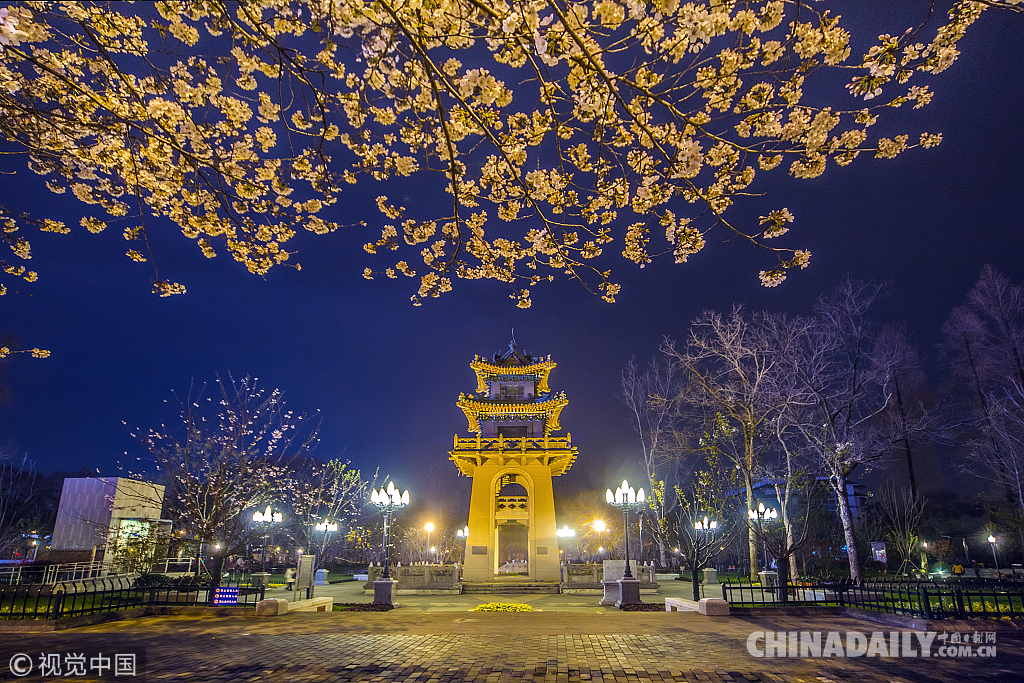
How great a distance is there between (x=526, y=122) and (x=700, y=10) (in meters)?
2.52

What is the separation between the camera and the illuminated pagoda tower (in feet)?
90.5

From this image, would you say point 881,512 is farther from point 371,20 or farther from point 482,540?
point 371,20

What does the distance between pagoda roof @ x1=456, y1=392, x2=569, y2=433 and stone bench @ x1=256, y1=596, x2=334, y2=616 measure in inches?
641

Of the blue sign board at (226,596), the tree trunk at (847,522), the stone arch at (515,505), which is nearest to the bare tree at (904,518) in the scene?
the tree trunk at (847,522)

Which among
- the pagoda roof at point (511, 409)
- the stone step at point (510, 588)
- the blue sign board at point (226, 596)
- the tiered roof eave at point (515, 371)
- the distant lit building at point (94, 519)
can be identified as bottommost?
the stone step at point (510, 588)

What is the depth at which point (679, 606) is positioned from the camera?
14180 millimetres

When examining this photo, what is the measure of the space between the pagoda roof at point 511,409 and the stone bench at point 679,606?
16293 mm

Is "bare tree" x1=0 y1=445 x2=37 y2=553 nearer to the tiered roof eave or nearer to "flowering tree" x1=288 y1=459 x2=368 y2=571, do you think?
"flowering tree" x1=288 y1=459 x2=368 y2=571

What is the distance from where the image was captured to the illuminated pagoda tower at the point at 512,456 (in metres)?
27.6

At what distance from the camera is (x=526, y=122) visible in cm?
632

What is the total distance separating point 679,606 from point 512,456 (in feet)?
52.1

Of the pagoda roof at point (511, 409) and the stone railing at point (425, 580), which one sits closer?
the stone railing at point (425, 580)

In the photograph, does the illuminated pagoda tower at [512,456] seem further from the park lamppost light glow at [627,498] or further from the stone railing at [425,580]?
the park lamppost light glow at [627,498]

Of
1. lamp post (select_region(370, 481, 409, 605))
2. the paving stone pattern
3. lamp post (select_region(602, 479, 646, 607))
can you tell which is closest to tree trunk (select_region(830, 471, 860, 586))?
the paving stone pattern
